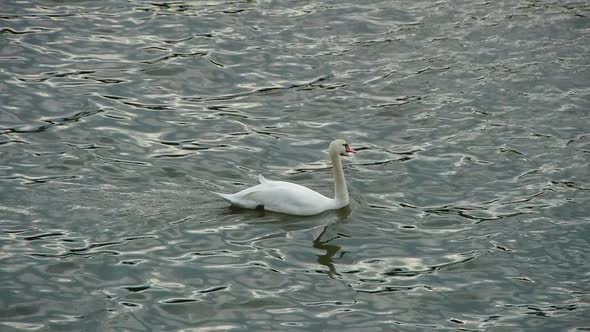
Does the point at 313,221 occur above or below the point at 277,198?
below

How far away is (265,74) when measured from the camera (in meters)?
18.4

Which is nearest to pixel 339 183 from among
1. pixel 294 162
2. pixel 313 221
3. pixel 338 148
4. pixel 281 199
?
pixel 338 148

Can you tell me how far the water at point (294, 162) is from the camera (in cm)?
1133

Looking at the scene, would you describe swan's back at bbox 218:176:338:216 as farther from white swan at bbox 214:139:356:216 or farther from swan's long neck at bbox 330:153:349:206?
swan's long neck at bbox 330:153:349:206

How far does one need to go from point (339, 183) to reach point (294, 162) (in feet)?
5.51

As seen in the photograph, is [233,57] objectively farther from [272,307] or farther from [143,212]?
[272,307]

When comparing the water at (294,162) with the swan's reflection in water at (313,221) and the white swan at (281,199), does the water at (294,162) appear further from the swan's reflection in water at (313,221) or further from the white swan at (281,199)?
the white swan at (281,199)

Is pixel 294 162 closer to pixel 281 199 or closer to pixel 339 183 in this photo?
pixel 339 183

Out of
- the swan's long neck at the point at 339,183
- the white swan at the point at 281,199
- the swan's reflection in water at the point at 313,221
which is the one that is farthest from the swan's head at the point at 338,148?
the swan's reflection in water at the point at 313,221

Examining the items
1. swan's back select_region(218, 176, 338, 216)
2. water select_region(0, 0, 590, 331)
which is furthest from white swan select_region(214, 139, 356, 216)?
water select_region(0, 0, 590, 331)

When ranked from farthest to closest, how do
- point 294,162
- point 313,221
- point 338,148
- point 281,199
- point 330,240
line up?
point 294,162, point 338,148, point 313,221, point 281,199, point 330,240

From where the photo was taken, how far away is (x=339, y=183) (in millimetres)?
13672

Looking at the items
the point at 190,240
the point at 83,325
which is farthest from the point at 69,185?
the point at 83,325

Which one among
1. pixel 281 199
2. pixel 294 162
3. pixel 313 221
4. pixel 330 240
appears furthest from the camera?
pixel 294 162
